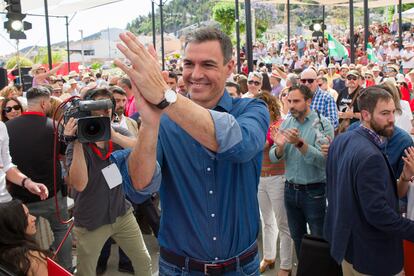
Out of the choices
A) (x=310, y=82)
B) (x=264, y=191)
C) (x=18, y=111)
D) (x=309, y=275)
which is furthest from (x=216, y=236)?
(x=310, y=82)

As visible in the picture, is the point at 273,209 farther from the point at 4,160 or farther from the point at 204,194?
the point at 204,194

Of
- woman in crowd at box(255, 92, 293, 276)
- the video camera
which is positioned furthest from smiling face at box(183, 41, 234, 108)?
woman in crowd at box(255, 92, 293, 276)

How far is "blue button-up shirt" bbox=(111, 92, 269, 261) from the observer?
2000 mm

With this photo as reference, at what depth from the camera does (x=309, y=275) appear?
3656 millimetres

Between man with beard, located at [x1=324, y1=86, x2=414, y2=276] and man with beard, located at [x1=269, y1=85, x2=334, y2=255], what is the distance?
1047 mm

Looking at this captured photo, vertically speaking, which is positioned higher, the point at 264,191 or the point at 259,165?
the point at 259,165

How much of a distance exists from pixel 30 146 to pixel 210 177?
297cm

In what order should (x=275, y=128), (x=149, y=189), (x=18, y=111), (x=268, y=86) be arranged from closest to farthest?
(x=149, y=189) < (x=275, y=128) < (x=18, y=111) < (x=268, y=86)

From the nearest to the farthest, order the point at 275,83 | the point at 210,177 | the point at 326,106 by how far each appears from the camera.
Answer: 1. the point at 210,177
2. the point at 326,106
3. the point at 275,83

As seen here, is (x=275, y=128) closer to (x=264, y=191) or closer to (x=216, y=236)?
(x=264, y=191)

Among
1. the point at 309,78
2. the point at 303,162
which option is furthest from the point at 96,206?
the point at 309,78

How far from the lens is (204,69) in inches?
74.9

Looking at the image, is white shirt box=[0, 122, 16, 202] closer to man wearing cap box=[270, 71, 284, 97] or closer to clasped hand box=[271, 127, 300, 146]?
clasped hand box=[271, 127, 300, 146]

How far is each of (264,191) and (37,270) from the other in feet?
8.92
